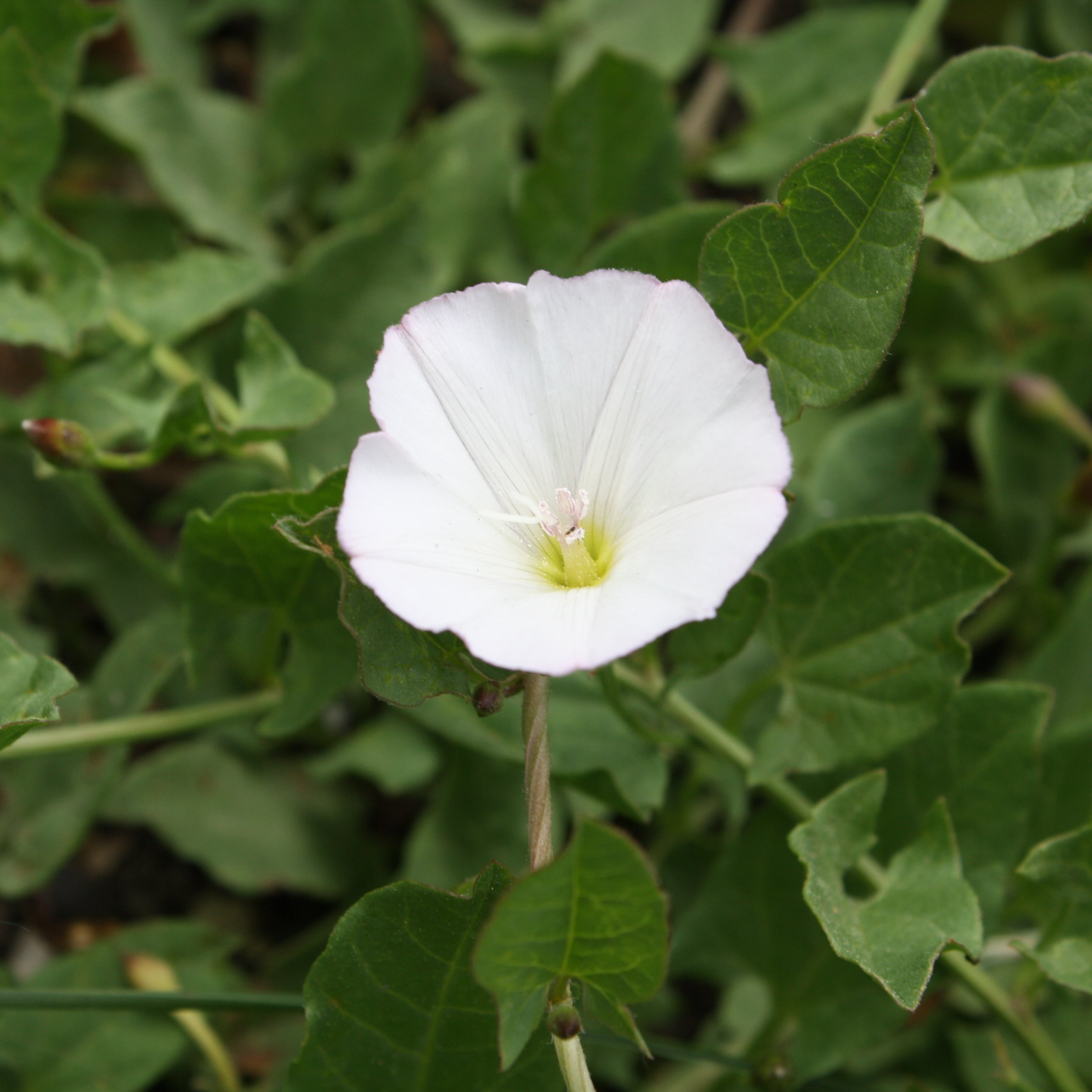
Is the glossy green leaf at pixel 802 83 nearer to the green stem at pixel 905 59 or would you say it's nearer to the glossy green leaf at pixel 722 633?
the green stem at pixel 905 59

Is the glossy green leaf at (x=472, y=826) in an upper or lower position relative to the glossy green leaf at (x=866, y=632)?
lower

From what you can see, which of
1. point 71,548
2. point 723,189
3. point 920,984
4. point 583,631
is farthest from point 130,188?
point 920,984

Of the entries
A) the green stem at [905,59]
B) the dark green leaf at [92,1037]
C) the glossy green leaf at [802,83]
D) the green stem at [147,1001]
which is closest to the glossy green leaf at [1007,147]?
the green stem at [905,59]

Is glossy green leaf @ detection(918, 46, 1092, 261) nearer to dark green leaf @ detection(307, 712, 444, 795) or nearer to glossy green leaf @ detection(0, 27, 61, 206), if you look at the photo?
dark green leaf @ detection(307, 712, 444, 795)

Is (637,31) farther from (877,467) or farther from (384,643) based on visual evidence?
(384,643)

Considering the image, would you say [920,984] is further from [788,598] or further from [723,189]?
[723,189]

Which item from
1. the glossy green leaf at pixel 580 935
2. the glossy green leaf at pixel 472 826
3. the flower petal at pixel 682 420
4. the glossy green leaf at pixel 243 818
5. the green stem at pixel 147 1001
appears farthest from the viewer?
the glossy green leaf at pixel 243 818

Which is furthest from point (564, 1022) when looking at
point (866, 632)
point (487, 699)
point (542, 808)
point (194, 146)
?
point (194, 146)

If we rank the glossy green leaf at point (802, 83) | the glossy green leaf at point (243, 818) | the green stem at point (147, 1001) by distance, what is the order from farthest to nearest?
the glossy green leaf at point (802, 83), the glossy green leaf at point (243, 818), the green stem at point (147, 1001)
